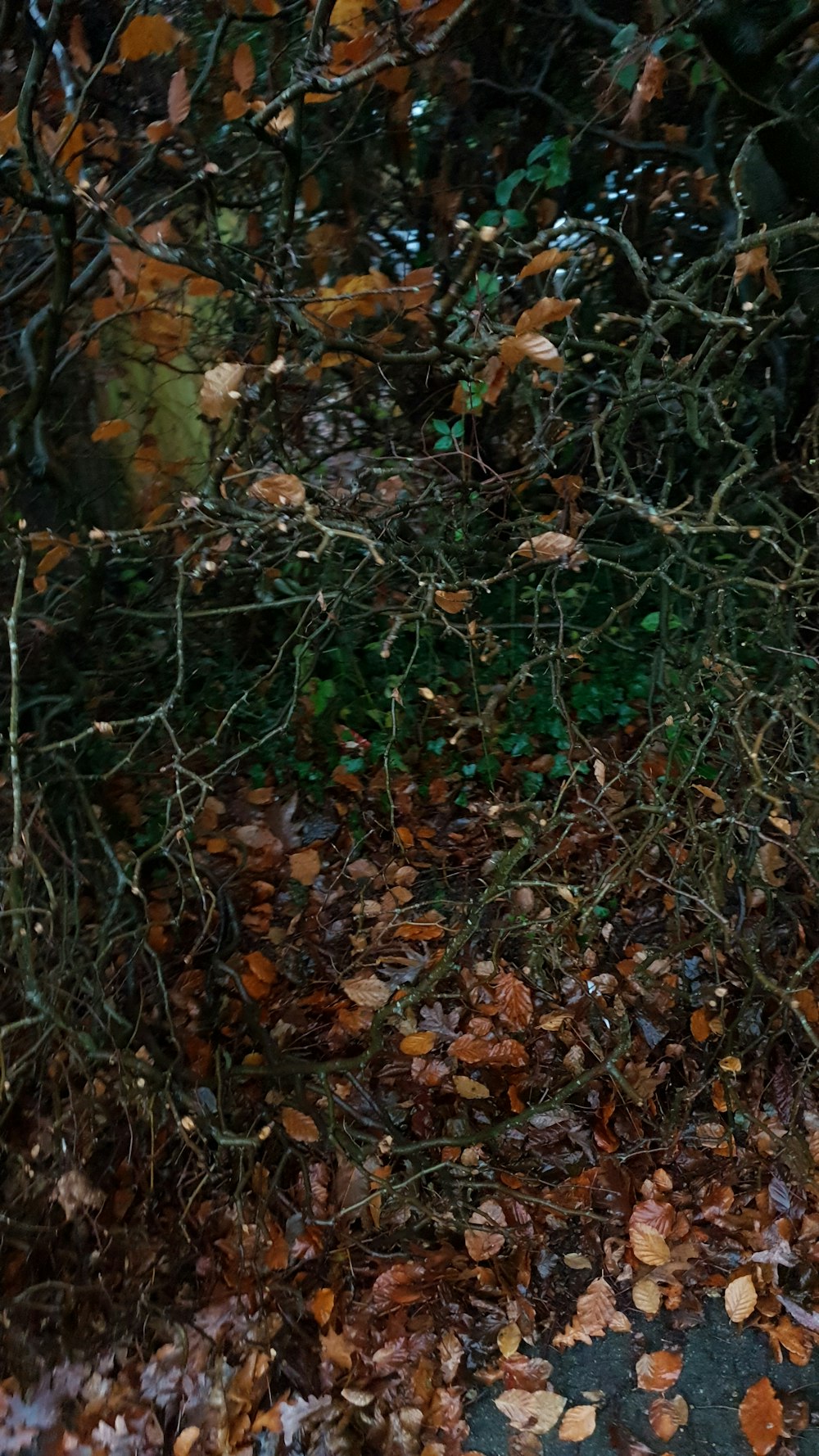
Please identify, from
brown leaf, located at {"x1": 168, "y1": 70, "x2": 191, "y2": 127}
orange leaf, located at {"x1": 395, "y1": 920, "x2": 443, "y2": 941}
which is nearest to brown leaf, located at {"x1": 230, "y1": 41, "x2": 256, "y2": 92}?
brown leaf, located at {"x1": 168, "y1": 70, "x2": 191, "y2": 127}

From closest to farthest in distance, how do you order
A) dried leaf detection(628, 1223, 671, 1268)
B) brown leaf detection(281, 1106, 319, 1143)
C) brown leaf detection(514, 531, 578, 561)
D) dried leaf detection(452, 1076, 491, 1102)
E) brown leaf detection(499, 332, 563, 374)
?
brown leaf detection(499, 332, 563, 374) < brown leaf detection(514, 531, 578, 561) < dried leaf detection(628, 1223, 671, 1268) < brown leaf detection(281, 1106, 319, 1143) < dried leaf detection(452, 1076, 491, 1102)

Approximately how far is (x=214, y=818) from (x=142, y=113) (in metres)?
2.45

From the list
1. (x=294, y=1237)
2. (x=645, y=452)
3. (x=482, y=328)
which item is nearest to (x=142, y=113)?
(x=482, y=328)

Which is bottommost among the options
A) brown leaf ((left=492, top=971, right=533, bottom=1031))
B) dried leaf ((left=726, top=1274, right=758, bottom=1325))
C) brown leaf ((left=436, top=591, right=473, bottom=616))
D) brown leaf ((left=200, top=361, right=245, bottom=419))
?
dried leaf ((left=726, top=1274, right=758, bottom=1325))

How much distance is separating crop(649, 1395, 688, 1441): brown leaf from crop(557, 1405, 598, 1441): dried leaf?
14 cm

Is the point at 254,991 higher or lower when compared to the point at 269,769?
lower

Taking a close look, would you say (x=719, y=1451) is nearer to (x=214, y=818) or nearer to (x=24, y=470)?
(x=214, y=818)

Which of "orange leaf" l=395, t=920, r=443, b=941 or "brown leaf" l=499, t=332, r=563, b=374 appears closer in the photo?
"brown leaf" l=499, t=332, r=563, b=374

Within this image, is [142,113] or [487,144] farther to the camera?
[487,144]

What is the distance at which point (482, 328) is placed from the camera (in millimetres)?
1929

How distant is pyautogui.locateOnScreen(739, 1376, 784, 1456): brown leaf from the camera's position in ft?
6.46

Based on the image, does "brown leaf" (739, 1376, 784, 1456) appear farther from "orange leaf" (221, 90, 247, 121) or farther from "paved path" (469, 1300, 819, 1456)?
"orange leaf" (221, 90, 247, 121)

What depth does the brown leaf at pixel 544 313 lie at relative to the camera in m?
1.75

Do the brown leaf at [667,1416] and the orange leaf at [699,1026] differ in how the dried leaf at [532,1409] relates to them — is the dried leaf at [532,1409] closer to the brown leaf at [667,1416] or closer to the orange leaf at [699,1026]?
the brown leaf at [667,1416]
